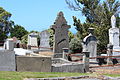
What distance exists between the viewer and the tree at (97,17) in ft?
97.9

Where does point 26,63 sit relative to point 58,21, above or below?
below

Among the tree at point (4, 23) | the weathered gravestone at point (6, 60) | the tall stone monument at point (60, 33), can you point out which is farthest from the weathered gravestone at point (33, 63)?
the tree at point (4, 23)

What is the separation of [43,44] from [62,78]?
2024cm

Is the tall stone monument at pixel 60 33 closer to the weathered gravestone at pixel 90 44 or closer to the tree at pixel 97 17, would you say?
the weathered gravestone at pixel 90 44

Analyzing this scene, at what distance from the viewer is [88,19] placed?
34.5 metres

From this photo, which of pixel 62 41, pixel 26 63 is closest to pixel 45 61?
pixel 26 63

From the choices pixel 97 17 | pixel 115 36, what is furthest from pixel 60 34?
pixel 97 17

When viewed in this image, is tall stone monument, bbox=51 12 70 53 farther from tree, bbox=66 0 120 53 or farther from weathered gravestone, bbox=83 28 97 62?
tree, bbox=66 0 120 53

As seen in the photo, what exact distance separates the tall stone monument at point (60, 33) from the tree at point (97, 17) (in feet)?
37.4

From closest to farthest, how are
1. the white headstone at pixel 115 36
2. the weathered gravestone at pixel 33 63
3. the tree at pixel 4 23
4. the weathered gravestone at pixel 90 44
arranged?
1. the weathered gravestone at pixel 33 63
2. the weathered gravestone at pixel 90 44
3. the white headstone at pixel 115 36
4. the tree at pixel 4 23

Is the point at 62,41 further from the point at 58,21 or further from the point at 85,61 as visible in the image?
the point at 85,61

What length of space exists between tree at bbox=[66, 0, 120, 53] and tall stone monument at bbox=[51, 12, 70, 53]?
37.4ft

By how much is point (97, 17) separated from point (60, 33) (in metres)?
15.5

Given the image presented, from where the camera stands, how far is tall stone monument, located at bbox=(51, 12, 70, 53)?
1875 cm
